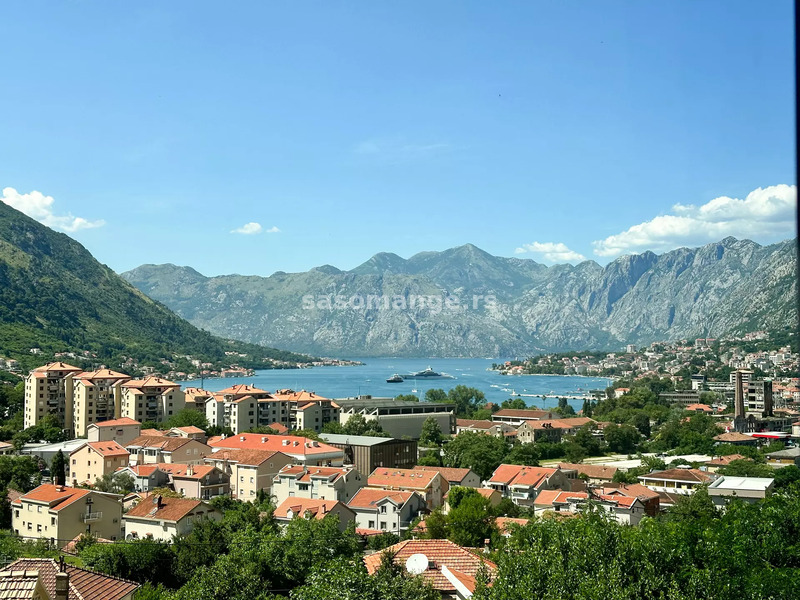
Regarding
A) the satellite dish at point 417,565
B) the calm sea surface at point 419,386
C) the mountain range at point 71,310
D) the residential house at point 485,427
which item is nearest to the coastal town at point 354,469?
the satellite dish at point 417,565

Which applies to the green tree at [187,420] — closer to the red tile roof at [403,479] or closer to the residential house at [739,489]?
the red tile roof at [403,479]

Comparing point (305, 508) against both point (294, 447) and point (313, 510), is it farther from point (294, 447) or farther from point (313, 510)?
point (294, 447)

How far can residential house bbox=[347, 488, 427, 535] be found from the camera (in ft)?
40.0

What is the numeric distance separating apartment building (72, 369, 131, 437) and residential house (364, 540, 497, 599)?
50.5 feet

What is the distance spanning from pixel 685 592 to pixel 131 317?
56.0 m

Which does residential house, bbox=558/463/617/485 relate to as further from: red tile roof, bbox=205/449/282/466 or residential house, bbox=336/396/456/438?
residential house, bbox=336/396/456/438

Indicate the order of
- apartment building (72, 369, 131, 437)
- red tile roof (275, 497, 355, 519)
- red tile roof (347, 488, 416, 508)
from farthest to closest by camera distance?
apartment building (72, 369, 131, 437)
red tile roof (347, 488, 416, 508)
red tile roof (275, 497, 355, 519)

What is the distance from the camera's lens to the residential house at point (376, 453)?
54.5ft

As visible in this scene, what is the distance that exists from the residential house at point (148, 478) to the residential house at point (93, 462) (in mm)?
1050

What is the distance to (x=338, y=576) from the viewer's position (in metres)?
5.25

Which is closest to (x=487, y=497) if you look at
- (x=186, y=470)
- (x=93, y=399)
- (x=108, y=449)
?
(x=186, y=470)

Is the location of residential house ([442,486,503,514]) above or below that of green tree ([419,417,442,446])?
above

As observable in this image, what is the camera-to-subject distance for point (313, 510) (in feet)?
37.1

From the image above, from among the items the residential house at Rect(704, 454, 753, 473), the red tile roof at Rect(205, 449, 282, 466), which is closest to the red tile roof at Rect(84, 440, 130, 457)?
the red tile roof at Rect(205, 449, 282, 466)
